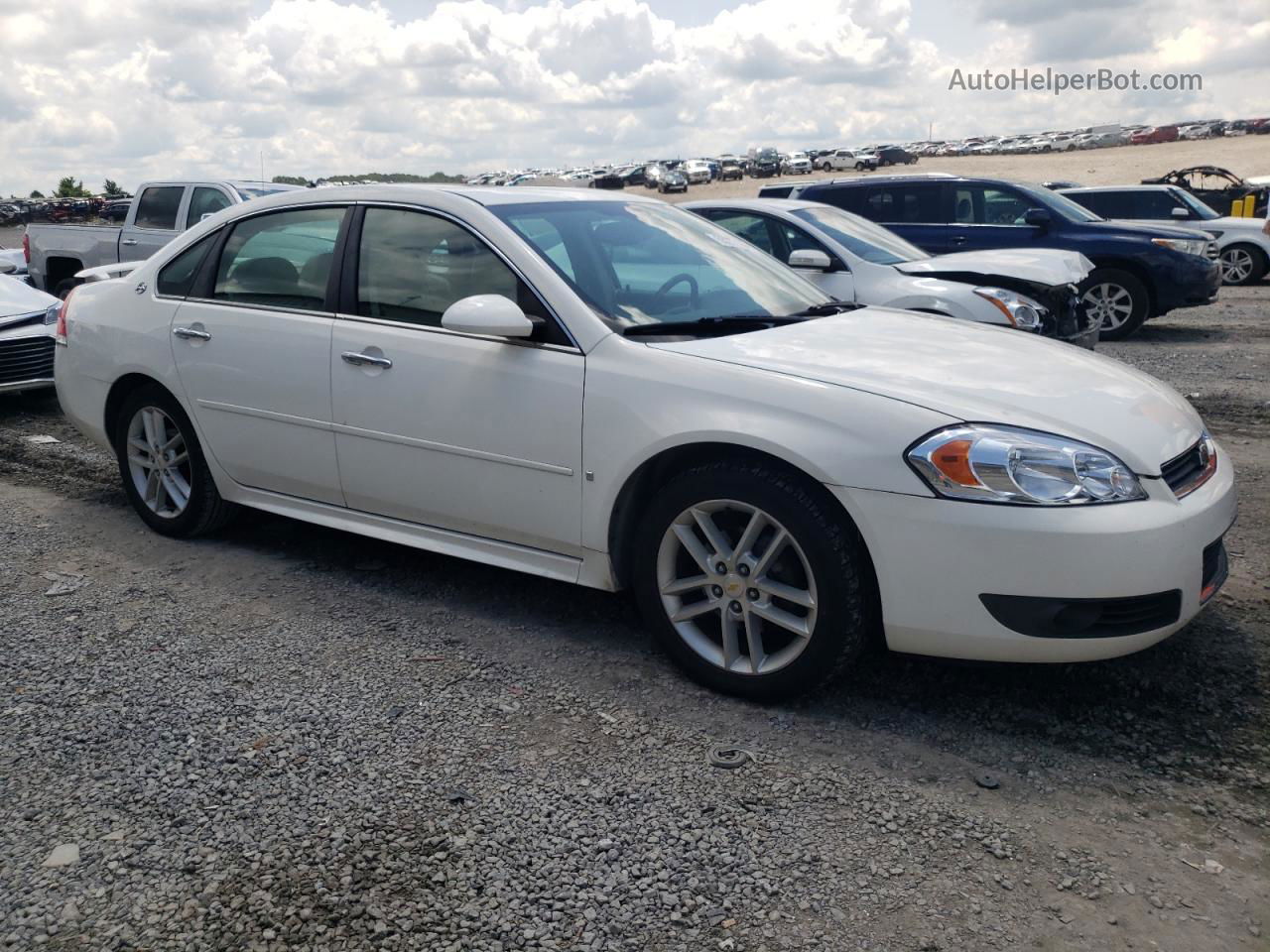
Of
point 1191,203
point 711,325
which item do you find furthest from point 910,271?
point 1191,203

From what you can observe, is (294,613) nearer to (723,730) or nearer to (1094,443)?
(723,730)

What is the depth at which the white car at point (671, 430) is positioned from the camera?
323cm

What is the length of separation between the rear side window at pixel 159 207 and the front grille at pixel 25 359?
397 cm

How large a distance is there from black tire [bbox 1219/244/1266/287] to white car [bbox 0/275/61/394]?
50.9ft

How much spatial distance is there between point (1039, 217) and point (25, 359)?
974cm

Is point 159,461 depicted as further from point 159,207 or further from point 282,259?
point 159,207

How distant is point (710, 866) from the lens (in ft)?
9.14

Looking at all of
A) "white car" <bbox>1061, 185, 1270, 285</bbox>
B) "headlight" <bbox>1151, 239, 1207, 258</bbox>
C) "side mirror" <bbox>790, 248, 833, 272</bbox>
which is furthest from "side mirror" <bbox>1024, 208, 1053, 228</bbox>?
"side mirror" <bbox>790, 248, 833, 272</bbox>

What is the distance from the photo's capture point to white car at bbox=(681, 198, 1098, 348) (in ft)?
27.2

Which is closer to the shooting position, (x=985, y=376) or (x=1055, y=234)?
(x=985, y=376)

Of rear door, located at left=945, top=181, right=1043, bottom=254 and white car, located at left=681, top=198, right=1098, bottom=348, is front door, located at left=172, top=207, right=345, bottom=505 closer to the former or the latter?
white car, located at left=681, top=198, right=1098, bottom=348

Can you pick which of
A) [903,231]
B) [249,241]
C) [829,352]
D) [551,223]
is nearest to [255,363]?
[249,241]

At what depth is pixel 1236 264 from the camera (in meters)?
17.3

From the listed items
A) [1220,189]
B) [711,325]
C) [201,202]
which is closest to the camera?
[711,325]
